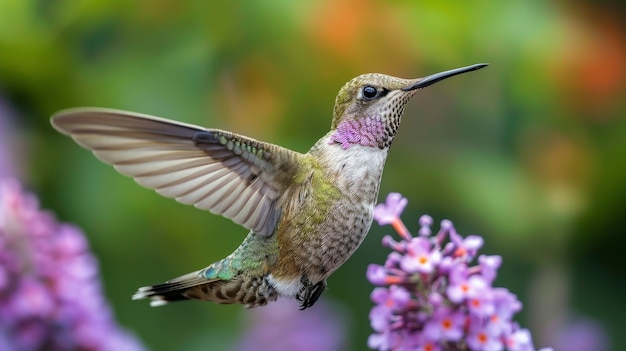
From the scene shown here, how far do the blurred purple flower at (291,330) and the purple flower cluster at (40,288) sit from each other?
45.2 inches

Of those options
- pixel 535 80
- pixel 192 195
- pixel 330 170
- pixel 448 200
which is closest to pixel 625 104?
pixel 535 80

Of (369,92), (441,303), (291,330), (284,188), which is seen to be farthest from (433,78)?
(291,330)

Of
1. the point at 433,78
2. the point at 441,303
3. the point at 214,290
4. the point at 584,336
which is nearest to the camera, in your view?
the point at 441,303

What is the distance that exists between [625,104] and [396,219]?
228 centimetres

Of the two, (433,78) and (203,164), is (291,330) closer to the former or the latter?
(203,164)

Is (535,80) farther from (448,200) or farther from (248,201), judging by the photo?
(248,201)

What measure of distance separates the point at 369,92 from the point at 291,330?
213cm

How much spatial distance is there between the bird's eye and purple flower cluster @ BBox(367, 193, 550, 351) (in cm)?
45

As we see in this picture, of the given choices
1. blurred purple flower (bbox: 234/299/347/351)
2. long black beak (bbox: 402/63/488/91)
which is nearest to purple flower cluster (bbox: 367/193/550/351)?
long black beak (bbox: 402/63/488/91)

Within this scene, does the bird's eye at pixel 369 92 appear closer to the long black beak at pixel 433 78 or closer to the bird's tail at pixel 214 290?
the long black beak at pixel 433 78

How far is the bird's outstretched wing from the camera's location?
81.7 inches

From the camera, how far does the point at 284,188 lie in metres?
2.36

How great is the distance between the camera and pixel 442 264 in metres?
1.95

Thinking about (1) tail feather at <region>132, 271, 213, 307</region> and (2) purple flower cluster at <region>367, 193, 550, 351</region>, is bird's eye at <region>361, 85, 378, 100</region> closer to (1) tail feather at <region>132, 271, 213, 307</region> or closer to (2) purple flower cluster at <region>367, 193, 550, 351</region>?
(2) purple flower cluster at <region>367, 193, 550, 351</region>
